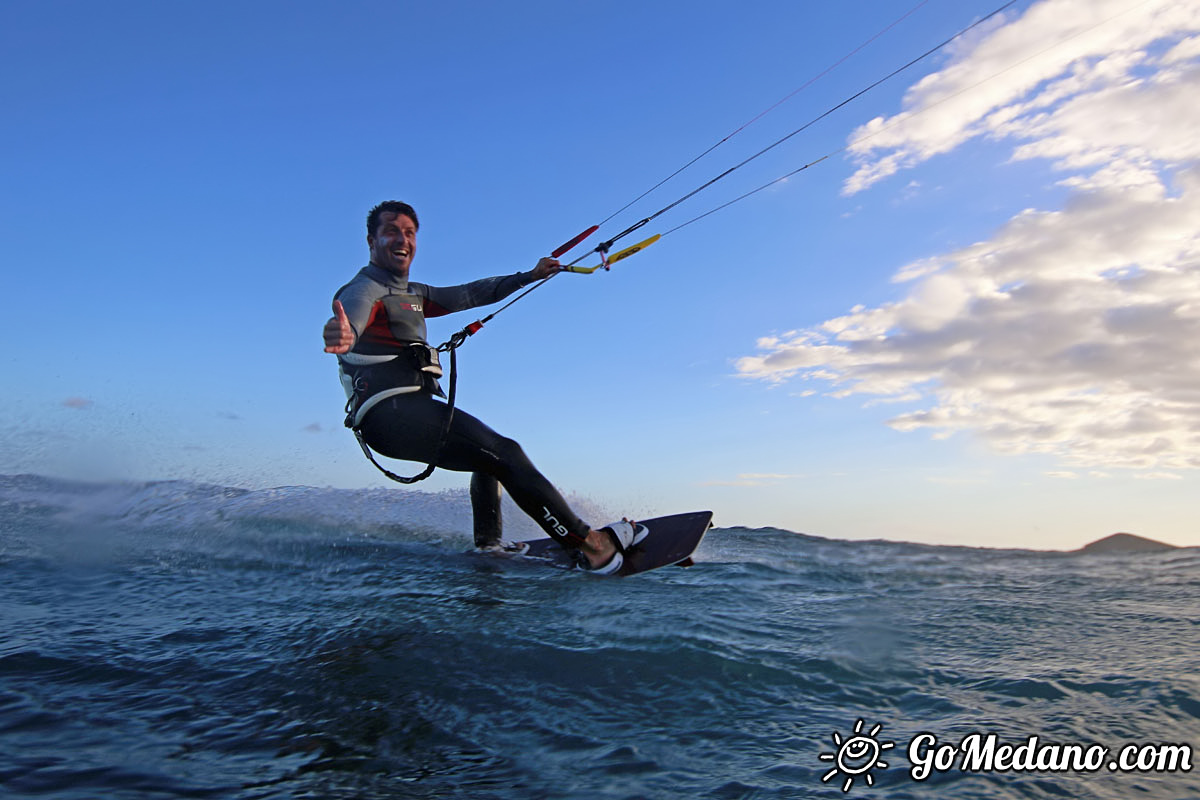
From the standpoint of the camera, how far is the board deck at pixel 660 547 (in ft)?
22.5

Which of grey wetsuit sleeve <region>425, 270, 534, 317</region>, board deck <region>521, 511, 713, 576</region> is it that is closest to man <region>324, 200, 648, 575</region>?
board deck <region>521, 511, 713, 576</region>

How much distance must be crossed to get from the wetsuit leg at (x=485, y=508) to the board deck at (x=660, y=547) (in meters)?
0.42

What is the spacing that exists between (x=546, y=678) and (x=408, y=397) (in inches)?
128

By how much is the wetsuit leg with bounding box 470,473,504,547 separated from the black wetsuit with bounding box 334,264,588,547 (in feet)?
3.04

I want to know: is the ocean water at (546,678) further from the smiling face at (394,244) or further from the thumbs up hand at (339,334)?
the smiling face at (394,244)

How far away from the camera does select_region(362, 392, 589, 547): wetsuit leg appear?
626 cm

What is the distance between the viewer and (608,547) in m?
6.90

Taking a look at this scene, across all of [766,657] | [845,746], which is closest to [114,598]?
[766,657]

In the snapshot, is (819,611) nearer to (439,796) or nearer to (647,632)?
(647,632)

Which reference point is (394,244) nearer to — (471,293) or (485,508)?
(471,293)

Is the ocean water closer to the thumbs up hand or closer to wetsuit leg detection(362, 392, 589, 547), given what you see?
wetsuit leg detection(362, 392, 589, 547)

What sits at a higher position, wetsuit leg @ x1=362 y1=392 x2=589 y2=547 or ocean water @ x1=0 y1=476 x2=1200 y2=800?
wetsuit leg @ x1=362 y1=392 x2=589 y2=547

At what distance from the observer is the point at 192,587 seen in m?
6.02

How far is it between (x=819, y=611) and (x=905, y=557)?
640cm
